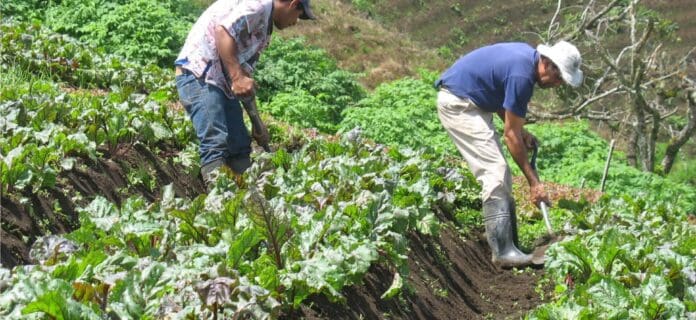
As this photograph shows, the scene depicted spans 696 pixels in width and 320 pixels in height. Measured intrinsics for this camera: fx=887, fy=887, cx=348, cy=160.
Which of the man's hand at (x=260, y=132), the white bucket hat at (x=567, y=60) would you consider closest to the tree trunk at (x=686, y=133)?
the white bucket hat at (x=567, y=60)

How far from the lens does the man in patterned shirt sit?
17.4 ft

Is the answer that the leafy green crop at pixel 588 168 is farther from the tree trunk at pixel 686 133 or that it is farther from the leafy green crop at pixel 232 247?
the leafy green crop at pixel 232 247

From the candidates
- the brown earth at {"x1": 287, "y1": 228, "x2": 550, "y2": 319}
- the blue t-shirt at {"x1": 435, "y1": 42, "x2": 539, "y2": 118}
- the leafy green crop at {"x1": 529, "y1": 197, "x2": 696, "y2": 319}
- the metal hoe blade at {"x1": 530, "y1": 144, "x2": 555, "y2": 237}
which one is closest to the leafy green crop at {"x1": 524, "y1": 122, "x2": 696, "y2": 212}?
the metal hoe blade at {"x1": 530, "y1": 144, "x2": 555, "y2": 237}

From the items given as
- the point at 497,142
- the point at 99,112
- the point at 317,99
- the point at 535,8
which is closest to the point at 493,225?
the point at 497,142

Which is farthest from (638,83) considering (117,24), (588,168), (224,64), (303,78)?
(224,64)

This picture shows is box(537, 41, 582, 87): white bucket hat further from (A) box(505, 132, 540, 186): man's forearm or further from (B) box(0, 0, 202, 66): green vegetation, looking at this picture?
(B) box(0, 0, 202, 66): green vegetation

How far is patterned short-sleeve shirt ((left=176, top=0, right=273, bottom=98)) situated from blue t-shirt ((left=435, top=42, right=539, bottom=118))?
61.3 inches

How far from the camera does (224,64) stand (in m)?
5.36

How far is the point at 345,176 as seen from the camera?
5.61m

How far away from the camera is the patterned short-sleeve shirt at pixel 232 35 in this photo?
5.33m

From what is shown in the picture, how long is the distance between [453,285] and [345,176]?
1.03 m

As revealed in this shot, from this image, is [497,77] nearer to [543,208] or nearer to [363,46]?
[543,208]

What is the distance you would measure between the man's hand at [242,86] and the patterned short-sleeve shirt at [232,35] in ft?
0.83

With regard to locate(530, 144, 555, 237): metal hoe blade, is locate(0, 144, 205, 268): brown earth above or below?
above
